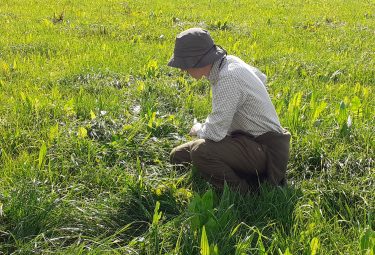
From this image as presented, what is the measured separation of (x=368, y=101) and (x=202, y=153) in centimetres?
231

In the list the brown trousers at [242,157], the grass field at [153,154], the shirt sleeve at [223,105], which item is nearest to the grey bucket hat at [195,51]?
the shirt sleeve at [223,105]

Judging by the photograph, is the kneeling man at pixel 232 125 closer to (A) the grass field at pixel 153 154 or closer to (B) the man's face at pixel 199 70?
(B) the man's face at pixel 199 70

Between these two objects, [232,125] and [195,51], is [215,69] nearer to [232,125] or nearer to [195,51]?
[195,51]

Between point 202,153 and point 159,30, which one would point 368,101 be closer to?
point 202,153

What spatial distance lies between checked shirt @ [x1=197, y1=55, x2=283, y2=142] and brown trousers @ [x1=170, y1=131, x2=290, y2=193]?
0.07 metres

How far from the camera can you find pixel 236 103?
2852mm

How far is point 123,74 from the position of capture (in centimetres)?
507

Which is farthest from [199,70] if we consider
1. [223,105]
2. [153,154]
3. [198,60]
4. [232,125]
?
[153,154]

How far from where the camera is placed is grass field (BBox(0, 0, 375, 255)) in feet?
7.99

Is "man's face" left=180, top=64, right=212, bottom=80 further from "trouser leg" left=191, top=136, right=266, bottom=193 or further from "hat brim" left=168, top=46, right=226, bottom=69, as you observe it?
"trouser leg" left=191, top=136, right=266, bottom=193

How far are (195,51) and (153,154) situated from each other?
0.95 metres

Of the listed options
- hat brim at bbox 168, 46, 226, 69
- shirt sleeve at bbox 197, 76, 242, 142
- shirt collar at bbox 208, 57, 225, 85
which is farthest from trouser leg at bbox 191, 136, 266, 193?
hat brim at bbox 168, 46, 226, 69

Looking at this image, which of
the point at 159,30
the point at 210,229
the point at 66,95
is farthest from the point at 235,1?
the point at 210,229

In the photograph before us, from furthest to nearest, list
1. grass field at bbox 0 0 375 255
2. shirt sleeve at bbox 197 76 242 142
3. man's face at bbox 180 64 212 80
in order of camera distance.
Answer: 1. man's face at bbox 180 64 212 80
2. shirt sleeve at bbox 197 76 242 142
3. grass field at bbox 0 0 375 255
